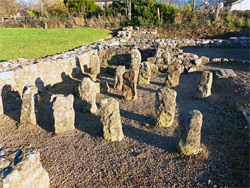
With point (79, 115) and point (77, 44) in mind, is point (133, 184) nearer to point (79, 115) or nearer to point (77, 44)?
point (79, 115)

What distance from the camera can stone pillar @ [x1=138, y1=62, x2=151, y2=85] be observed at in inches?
426

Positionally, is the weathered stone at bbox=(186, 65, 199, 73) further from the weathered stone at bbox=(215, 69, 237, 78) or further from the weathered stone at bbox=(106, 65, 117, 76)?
the weathered stone at bbox=(106, 65, 117, 76)

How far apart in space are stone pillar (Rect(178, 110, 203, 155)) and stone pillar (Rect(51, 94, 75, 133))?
3523 mm

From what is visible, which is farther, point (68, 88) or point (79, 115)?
point (68, 88)

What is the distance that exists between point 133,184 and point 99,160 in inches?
47.2

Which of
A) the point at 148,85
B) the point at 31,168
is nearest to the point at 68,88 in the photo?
the point at 148,85

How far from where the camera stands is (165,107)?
6.98 meters

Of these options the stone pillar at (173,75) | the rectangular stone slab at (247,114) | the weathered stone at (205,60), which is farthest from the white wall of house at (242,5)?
the rectangular stone slab at (247,114)

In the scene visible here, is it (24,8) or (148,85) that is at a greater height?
(24,8)

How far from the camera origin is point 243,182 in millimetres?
4801

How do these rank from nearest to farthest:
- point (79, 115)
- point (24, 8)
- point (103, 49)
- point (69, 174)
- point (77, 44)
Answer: point (69, 174) → point (79, 115) → point (103, 49) → point (77, 44) → point (24, 8)

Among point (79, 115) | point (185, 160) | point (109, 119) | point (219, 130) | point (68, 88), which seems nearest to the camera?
point (185, 160)

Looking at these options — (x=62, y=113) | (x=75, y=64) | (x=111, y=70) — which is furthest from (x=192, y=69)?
(x=62, y=113)

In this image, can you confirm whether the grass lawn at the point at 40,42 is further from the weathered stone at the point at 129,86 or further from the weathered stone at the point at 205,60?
the weathered stone at the point at 205,60
